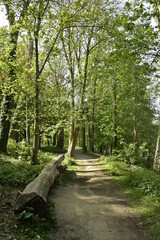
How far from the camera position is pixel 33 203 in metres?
5.11

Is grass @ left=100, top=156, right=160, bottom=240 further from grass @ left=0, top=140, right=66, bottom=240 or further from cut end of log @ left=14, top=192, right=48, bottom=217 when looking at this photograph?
cut end of log @ left=14, top=192, right=48, bottom=217

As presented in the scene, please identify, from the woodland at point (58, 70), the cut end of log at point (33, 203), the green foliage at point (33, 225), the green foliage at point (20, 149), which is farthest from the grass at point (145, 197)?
the green foliage at point (20, 149)

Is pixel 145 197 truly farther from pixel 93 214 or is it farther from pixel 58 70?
pixel 58 70

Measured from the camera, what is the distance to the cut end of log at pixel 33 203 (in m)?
4.97

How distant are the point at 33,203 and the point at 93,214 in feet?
6.43

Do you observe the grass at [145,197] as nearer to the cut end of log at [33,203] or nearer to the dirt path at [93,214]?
the dirt path at [93,214]

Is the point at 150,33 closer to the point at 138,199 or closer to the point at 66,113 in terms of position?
the point at 138,199

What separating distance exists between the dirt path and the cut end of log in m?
0.62

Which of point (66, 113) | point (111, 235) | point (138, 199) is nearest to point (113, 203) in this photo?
point (138, 199)

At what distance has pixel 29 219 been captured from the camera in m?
4.81

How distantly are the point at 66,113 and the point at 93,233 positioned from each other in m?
8.53

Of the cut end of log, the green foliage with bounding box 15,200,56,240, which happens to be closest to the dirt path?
the green foliage with bounding box 15,200,56,240

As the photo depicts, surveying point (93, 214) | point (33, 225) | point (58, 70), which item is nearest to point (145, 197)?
point (93, 214)

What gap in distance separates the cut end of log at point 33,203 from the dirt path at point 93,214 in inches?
24.3
